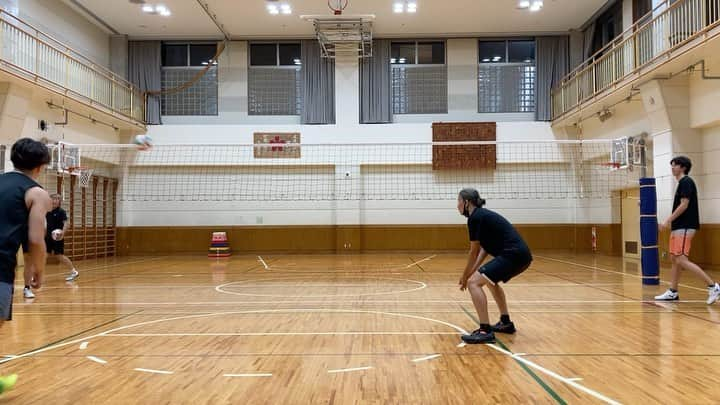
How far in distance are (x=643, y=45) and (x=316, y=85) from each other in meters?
9.62

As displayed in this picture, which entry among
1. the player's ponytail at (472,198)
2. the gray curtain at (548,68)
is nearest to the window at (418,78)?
the gray curtain at (548,68)

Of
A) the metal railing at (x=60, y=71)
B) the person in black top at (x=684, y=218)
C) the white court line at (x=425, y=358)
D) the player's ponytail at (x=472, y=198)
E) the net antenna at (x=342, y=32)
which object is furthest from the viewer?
the net antenna at (x=342, y=32)

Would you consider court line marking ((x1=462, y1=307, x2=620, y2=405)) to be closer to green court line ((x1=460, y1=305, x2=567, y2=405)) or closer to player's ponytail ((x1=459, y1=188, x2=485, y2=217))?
green court line ((x1=460, y1=305, x2=567, y2=405))

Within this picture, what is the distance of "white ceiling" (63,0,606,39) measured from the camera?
1509cm

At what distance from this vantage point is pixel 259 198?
17688mm

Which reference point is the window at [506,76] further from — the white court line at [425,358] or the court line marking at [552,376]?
the white court line at [425,358]

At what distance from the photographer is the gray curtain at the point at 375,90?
691 inches

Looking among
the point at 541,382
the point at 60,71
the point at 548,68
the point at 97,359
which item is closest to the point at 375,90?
the point at 548,68

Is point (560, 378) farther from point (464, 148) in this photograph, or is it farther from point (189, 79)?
point (189, 79)

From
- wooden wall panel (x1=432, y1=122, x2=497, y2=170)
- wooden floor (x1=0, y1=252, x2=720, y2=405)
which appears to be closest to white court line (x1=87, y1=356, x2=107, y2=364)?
wooden floor (x1=0, y1=252, x2=720, y2=405)

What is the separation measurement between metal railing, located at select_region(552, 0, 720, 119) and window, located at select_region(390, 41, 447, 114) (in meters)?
3.78

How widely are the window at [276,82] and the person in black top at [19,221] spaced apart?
15142 millimetres

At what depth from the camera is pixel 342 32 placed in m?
15.9

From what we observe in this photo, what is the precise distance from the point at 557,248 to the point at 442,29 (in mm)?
8025
